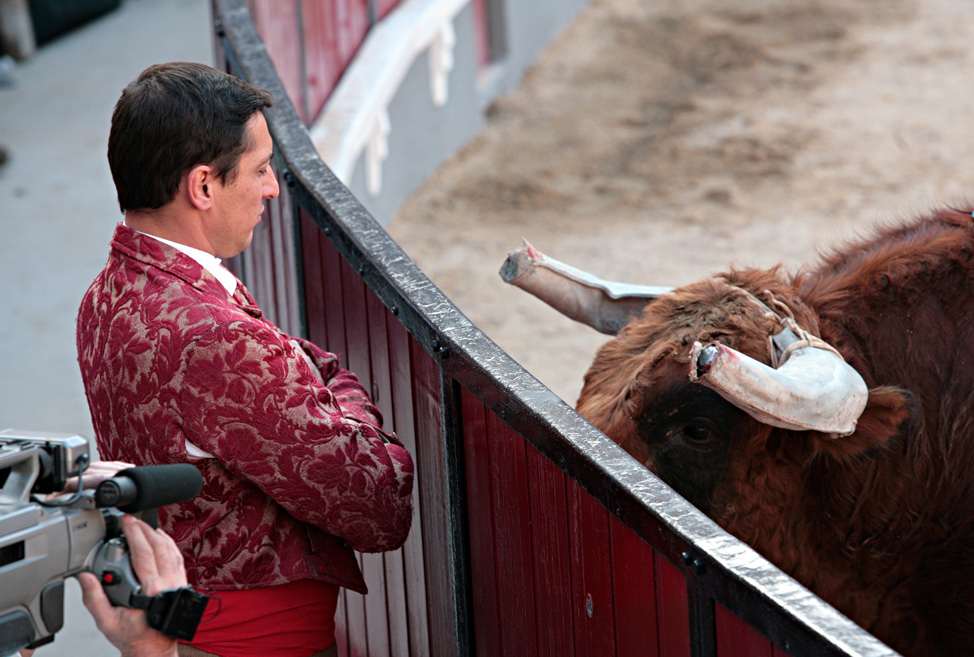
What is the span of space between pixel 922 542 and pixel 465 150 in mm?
7750

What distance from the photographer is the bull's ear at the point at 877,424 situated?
104 inches

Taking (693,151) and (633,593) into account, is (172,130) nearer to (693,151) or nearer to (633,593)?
(633,593)

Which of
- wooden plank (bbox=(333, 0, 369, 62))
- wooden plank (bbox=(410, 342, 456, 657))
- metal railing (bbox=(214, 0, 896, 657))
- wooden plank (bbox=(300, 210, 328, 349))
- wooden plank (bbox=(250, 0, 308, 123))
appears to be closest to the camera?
metal railing (bbox=(214, 0, 896, 657))

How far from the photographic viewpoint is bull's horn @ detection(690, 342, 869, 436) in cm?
230

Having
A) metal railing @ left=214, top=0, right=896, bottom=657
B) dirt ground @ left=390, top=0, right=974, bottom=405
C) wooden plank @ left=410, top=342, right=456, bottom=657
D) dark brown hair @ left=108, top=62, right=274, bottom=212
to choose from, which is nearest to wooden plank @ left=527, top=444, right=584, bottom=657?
metal railing @ left=214, top=0, right=896, bottom=657

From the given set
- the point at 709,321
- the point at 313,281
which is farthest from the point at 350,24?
the point at 709,321

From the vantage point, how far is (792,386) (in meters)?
2.45

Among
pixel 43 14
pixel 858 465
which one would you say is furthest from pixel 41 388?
pixel 43 14

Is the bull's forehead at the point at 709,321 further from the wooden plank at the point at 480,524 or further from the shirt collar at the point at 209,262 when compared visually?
the shirt collar at the point at 209,262

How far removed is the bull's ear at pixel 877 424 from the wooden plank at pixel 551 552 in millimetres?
893

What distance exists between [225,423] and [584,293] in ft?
5.24

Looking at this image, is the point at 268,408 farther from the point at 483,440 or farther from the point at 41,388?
the point at 41,388

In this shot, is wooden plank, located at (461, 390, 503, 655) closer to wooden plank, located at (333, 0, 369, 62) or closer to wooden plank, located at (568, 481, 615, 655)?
wooden plank, located at (568, 481, 615, 655)

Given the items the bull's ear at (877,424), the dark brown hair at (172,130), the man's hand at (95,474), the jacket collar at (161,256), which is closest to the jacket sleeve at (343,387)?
the jacket collar at (161,256)
